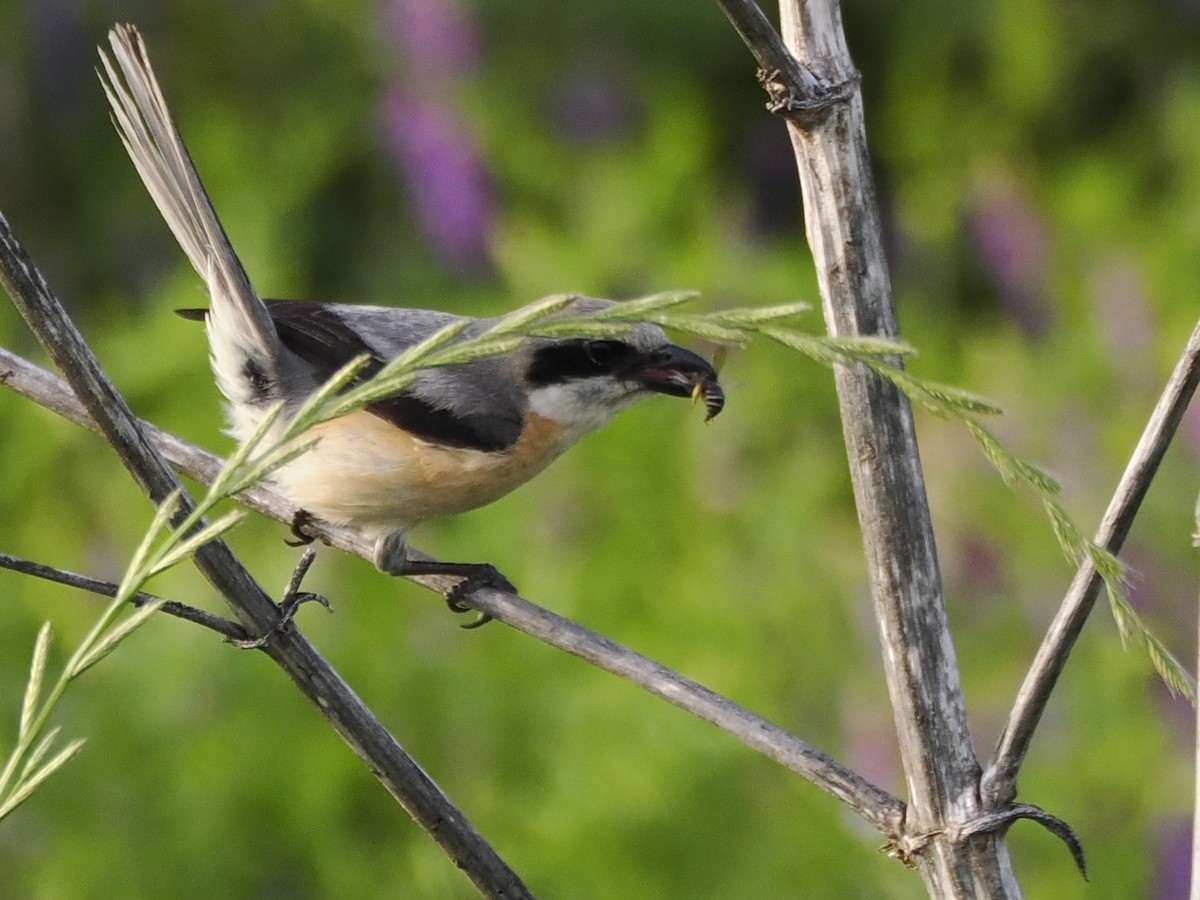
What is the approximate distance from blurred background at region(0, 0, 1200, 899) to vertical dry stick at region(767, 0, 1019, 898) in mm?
1096

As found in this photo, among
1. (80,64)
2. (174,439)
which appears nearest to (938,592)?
(174,439)

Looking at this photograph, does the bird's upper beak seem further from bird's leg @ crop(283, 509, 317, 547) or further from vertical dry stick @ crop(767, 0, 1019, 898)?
vertical dry stick @ crop(767, 0, 1019, 898)

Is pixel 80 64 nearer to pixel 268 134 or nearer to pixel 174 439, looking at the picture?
pixel 268 134

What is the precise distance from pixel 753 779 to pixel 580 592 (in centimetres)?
70

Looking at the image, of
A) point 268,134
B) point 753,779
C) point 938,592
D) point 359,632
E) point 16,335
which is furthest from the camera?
point 268,134

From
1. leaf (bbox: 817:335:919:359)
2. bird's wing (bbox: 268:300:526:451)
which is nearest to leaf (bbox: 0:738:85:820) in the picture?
leaf (bbox: 817:335:919:359)

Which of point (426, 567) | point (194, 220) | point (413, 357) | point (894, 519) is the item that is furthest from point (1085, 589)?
point (426, 567)

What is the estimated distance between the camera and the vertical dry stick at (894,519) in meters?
1.19

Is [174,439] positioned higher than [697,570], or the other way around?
[697,570]

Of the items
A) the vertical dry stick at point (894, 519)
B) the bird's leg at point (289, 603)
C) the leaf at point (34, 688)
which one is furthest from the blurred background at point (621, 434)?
the leaf at point (34, 688)

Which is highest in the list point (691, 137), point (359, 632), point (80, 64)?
point (80, 64)

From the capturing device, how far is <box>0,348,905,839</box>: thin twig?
124 centimetres

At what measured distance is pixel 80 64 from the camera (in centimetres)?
621

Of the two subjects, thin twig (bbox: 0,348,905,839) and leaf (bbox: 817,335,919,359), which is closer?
leaf (bbox: 817,335,919,359)
